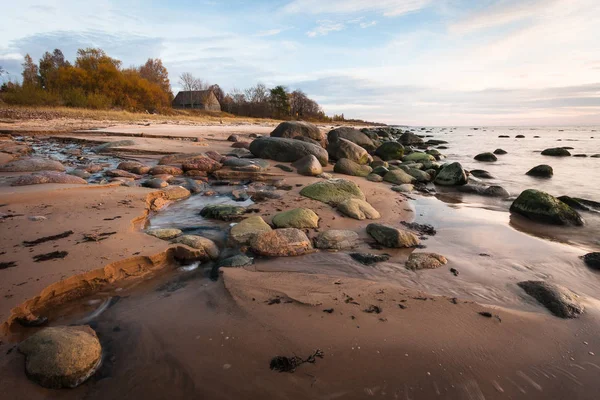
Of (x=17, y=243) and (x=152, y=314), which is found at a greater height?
(x=17, y=243)

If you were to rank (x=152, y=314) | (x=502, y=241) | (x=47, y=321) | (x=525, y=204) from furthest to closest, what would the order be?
Answer: (x=525, y=204) < (x=502, y=241) < (x=152, y=314) < (x=47, y=321)

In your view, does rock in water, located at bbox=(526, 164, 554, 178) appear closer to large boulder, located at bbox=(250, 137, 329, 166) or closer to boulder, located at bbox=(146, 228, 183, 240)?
large boulder, located at bbox=(250, 137, 329, 166)

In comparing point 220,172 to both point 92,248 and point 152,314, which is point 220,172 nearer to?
point 92,248

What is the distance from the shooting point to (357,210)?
14.3ft

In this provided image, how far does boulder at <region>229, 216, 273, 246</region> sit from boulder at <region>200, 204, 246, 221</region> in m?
0.45

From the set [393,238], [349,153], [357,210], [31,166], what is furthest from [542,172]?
[31,166]

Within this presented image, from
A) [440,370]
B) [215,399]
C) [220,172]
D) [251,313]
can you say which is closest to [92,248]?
[251,313]

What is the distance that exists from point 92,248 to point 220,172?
3.90 metres

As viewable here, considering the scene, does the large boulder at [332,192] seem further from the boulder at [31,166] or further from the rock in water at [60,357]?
the boulder at [31,166]

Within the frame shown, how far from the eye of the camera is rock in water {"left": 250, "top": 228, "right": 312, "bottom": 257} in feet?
10.00

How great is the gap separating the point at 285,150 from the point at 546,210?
18.8 ft

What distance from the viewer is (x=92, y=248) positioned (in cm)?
267

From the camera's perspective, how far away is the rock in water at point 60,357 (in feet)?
4.75

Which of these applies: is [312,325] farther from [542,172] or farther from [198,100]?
[198,100]
